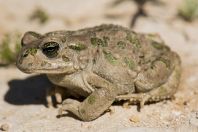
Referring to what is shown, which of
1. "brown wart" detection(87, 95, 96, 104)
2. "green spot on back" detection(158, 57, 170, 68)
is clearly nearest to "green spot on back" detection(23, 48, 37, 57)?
"brown wart" detection(87, 95, 96, 104)

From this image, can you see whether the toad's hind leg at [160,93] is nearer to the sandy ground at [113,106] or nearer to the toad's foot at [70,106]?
the sandy ground at [113,106]

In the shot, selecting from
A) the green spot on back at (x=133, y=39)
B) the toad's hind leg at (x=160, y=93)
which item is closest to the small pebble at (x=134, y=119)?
the toad's hind leg at (x=160, y=93)

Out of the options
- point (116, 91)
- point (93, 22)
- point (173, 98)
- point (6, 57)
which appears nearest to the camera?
point (116, 91)

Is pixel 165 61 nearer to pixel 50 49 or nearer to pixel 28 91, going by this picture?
pixel 50 49

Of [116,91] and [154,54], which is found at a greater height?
[154,54]

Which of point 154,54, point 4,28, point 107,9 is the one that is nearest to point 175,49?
point 154,54

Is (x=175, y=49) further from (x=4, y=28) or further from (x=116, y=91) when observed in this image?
(x=4, y=28)
